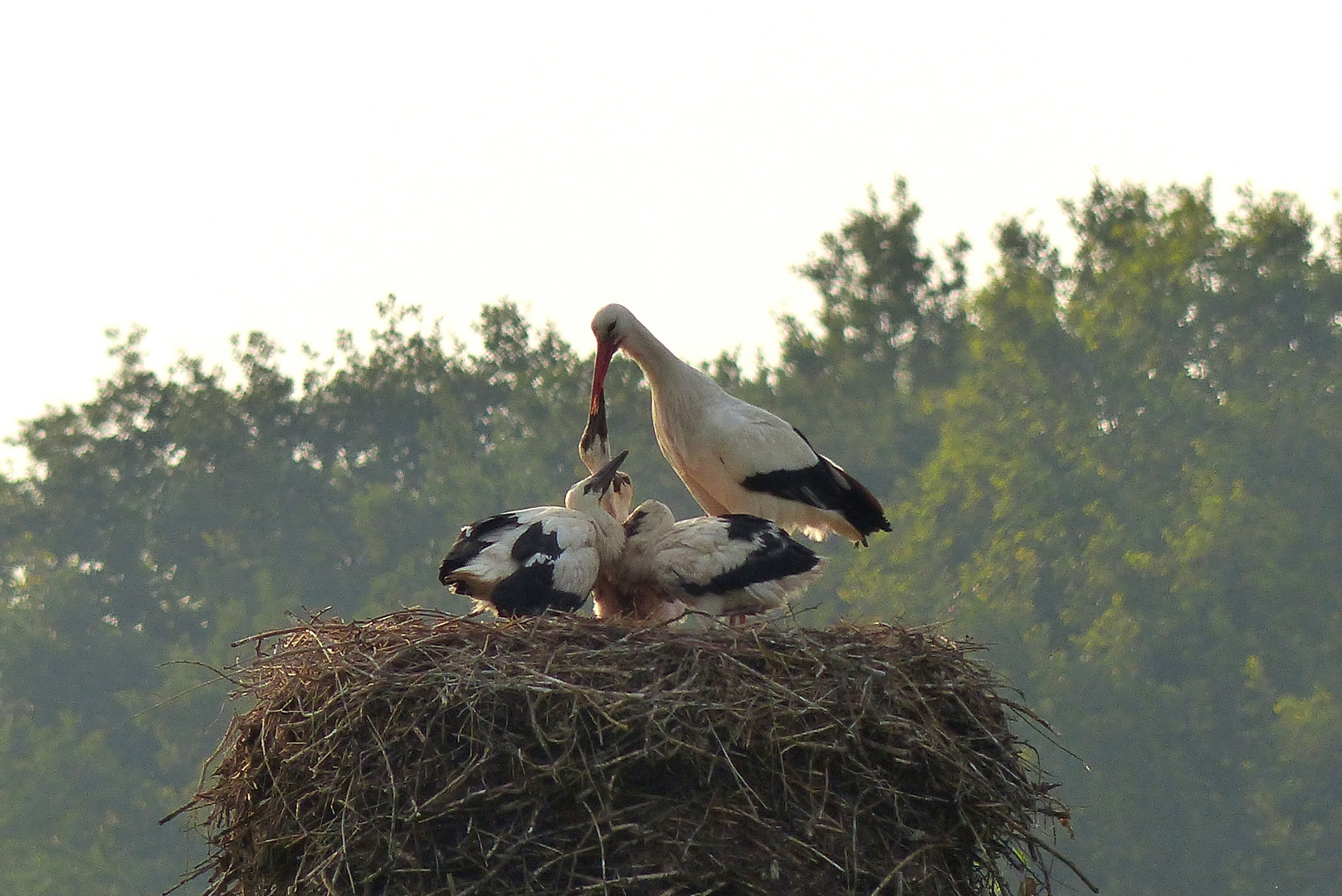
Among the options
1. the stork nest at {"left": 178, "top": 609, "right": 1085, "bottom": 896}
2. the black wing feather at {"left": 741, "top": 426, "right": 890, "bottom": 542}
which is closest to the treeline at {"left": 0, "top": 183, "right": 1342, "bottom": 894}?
the black wing feather at {"left": 741, "top": 426, "right": 890, "bottom": 542}

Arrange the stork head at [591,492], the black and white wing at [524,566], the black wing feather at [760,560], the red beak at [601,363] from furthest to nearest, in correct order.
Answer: the red beak at [601,363] → the stork head at [591,492] → the black wing feather at [760,560] → the black and white wing at [524,566]

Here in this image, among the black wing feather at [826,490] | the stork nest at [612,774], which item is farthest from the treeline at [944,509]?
the stork nest at [612,774]

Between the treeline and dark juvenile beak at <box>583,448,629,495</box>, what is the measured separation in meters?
17.3

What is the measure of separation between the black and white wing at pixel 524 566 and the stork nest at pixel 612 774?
57cm

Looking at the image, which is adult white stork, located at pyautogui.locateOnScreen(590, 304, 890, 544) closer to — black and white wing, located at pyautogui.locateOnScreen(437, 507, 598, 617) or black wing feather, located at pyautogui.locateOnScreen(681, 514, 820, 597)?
black wing feather, located at pyautogui.locateOnScreen(681, 514, 820, 597)

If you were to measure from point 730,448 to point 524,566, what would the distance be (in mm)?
1749

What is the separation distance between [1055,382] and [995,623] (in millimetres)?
6459

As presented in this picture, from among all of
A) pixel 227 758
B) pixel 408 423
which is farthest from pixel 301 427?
pixel 227 758

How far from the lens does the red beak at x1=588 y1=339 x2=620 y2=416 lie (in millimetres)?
7879

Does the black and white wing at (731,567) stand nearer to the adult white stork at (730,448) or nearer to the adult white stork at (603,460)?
the adult white stork at (603,460)

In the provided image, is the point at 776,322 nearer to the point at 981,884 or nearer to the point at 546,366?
the point at 546,366

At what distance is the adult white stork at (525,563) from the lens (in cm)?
630

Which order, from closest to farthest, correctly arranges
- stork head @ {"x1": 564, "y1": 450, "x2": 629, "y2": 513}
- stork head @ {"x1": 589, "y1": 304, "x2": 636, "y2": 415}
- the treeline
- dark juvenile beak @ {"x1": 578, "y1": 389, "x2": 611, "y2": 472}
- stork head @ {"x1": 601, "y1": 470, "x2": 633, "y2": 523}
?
stork head @ {"x1": 564, "y1": 450, "x2": 629, "y2": 513}, stork head @ {"x1": 601, "y1": 470, "x2": 633, "y2": 523}, dark juvenile beak @ {"x1": 578, "y1": 389, "x2": 611, "y2": 472}, stork head @ {"x1": 589, "y1": 304, "x2": 636, "y2": 415}, the treeline

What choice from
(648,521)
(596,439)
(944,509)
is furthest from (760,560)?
(944,509)
